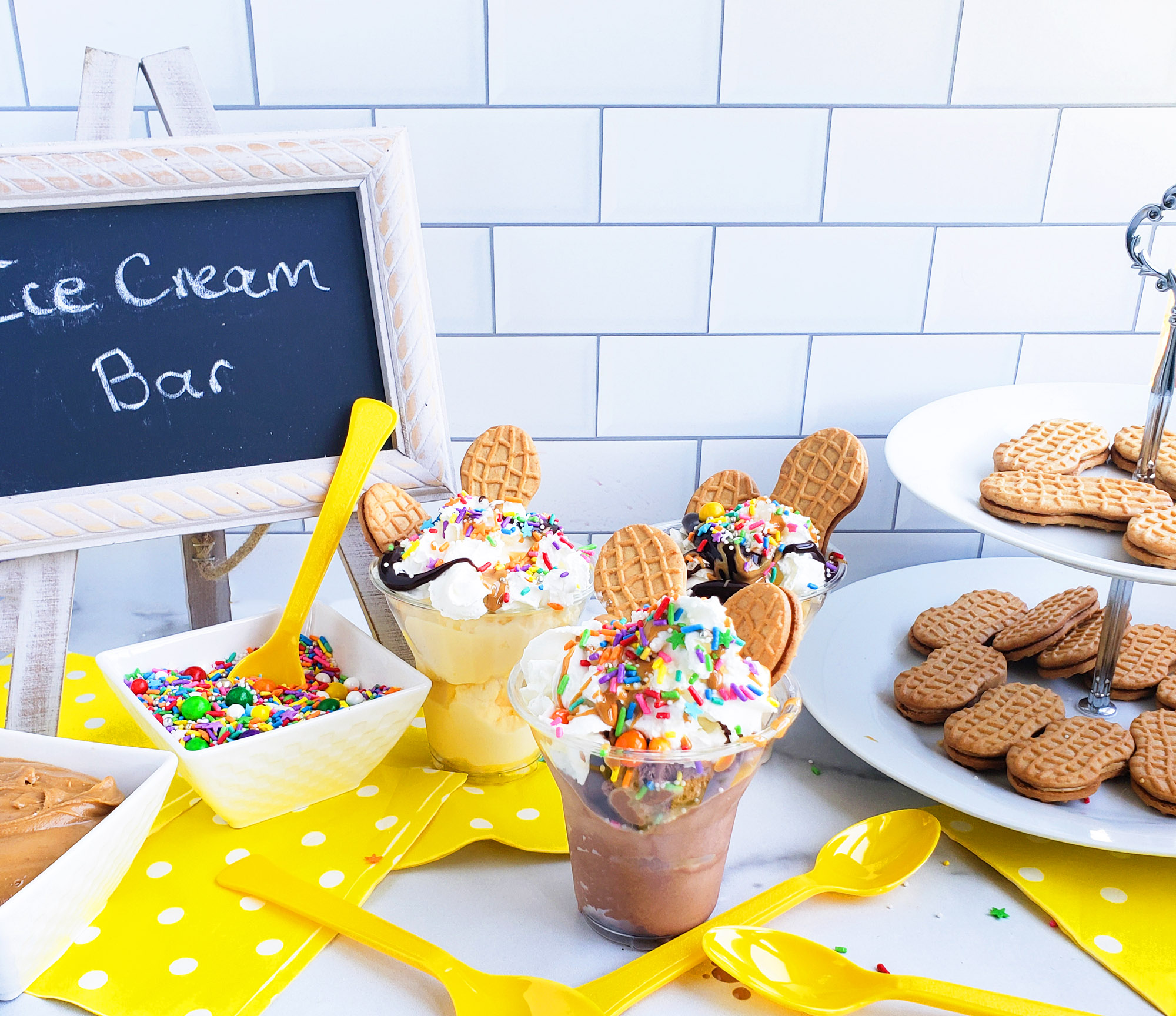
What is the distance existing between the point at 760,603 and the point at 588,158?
67cm

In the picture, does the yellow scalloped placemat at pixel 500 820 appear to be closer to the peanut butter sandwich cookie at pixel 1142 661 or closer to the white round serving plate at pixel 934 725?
the white round serving plate at pixel 934 725

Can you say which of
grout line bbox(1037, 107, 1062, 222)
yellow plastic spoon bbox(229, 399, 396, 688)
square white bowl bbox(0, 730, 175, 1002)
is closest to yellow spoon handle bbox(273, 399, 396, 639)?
yellow plastic spoon bbox(229, 399, 396, 688)

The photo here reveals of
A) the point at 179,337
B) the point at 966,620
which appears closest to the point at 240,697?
the point at 179,337

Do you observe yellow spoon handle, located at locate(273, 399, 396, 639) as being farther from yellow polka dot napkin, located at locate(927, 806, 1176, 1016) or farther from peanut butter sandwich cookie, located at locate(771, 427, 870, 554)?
yellow polka dot napkin, located at locate(927, 806, 1176, 1016)

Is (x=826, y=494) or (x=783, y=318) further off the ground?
(x=783, y=318)

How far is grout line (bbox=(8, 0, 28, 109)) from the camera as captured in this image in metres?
1.12

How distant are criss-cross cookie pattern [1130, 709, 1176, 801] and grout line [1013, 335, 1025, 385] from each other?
54cm

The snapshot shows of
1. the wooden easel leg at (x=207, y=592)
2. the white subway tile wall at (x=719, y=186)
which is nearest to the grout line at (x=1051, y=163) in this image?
the white subway tile wall at (x=719, y=186)

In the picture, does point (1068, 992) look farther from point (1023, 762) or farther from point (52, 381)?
point (52, 381)

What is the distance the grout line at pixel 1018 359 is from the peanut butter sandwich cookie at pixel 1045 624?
1.12 ft

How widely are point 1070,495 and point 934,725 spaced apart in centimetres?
28

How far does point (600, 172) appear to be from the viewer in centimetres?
123

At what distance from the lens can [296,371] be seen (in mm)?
1036

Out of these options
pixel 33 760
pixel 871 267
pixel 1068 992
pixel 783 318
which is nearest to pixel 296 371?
pixel 33 760
